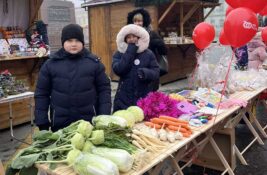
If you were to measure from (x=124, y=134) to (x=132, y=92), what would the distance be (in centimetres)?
122

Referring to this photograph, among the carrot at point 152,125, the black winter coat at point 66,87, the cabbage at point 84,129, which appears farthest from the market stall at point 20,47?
the cabbage at point 84,129

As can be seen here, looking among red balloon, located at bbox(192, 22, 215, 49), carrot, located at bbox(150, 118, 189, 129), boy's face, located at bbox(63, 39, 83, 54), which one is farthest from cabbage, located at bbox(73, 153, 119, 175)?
red balloon, located at bbox(192, 22, 215, 49)

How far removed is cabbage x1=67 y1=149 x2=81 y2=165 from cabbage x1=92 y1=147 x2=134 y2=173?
11cm

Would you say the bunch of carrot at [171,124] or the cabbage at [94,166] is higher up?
the bunch of carrot at [171,124]

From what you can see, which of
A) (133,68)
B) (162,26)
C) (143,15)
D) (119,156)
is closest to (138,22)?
(143,15)

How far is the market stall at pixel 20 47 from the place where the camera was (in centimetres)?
550

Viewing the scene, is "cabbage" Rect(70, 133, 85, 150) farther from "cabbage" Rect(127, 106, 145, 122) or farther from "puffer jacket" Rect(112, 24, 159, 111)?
"puffer jacket" Rect(112, 24, 159, 111)

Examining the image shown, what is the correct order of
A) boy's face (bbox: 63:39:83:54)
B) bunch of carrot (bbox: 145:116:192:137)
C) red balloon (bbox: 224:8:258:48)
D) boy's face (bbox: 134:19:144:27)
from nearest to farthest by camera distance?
bunch of carrot (bbox: 145:116:192:137), boy's face (bbox: 63:39:83:54), red balloon (bbox: 224:8:258:48), boy's face (bbox: 134:19:144:27)

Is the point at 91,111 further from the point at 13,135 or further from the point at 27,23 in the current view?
the point at 27,23

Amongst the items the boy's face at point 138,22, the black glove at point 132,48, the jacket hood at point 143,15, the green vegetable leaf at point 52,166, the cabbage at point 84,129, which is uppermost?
the jacket hood at point 143,15

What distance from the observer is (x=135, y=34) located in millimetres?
3383

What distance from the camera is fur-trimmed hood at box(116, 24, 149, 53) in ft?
11.0

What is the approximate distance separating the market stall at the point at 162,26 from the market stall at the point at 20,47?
4.17 metres

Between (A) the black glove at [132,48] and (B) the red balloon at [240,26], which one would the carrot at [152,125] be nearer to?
(A) the black glove at [132,48]
